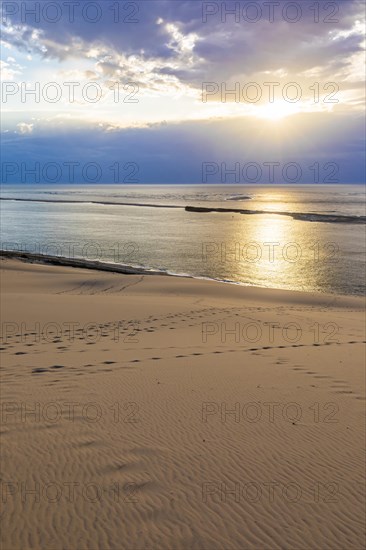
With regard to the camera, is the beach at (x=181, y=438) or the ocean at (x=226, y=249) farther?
the ocean at (x=226, y=249)

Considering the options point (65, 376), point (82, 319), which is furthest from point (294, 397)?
point (82, 319)

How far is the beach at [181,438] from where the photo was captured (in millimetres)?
3822

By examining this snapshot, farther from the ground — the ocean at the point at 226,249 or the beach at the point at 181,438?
the ocean at the point at 226,249

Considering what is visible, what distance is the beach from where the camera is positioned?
3822 millimetres

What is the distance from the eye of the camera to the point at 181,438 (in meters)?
5.29

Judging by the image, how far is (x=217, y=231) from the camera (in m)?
45.4

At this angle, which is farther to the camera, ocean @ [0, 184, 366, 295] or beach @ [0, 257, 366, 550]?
ocean @ [0, 184, 366, 295]

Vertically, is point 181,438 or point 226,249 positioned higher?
point 226,249

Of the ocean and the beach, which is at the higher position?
the ocean

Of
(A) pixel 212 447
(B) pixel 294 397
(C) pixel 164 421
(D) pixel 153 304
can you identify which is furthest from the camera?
(D) pixel 153 304

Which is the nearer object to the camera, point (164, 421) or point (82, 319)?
point (164, 421)

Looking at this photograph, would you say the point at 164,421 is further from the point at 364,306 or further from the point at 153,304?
the point at 364,306

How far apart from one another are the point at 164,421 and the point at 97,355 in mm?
3426

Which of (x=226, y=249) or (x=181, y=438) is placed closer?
(x=181, y=438)
